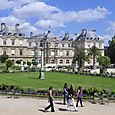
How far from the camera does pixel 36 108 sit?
18938 mm

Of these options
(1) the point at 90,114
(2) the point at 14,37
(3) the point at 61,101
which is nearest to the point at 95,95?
(3) the point at 61,101

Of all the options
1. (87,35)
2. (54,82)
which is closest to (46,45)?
(87,35)

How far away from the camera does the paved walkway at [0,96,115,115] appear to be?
17.5m

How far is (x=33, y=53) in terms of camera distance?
8781cm

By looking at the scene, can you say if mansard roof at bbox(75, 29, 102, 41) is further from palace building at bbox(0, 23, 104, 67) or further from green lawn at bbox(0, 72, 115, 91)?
green lawn at bbox(0, 72, 115, 91)

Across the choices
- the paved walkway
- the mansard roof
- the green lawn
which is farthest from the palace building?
the paved walkway

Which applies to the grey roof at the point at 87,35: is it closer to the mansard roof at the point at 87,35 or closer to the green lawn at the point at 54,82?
the mansard roof at the point at 87,35

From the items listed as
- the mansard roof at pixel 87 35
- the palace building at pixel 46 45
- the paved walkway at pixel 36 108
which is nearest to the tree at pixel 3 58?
the palace building at pixel 46 45

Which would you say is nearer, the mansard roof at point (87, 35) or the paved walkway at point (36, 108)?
the paved walkway at point (36, 108)

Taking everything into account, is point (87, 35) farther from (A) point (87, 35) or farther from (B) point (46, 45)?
(B) point (46, 45)

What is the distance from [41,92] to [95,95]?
422 centimetres

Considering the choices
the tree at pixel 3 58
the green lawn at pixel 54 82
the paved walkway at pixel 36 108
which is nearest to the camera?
the paved walkway at pixel 36 108

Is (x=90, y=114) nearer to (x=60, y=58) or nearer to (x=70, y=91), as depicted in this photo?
(x=70, y=91)

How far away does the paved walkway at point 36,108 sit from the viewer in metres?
17.5
